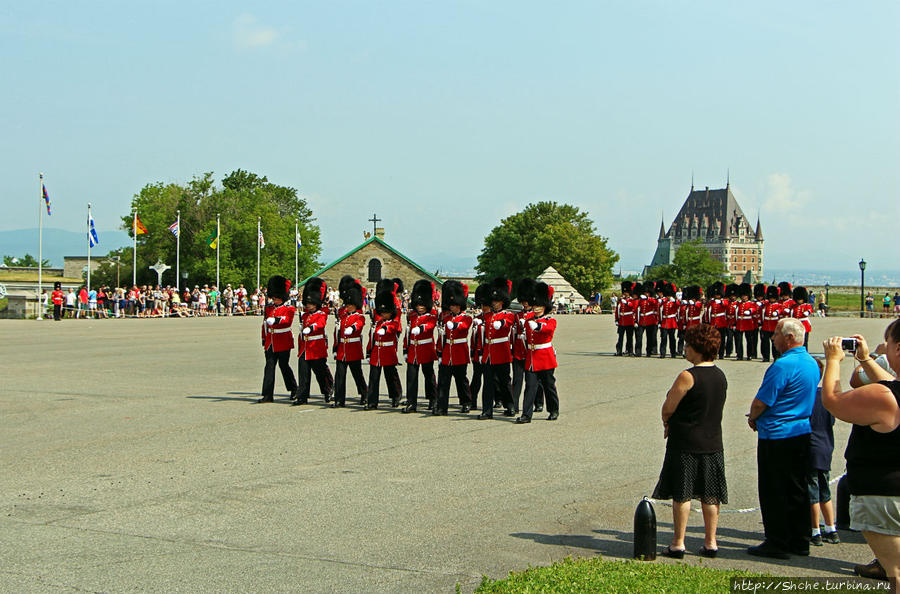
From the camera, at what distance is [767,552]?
248 inches

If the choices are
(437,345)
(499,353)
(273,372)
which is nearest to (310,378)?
(273,372)

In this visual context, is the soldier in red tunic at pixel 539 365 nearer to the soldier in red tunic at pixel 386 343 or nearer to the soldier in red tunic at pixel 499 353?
the soldier in red tunic at pixel 499 353

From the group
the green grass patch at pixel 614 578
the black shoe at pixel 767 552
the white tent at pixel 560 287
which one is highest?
the white tent at pixel 560 287

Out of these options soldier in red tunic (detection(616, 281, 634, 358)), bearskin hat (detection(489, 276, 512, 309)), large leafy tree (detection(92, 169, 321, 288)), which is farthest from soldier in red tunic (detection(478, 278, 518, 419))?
large leafy tree (detection(92, 169, 321, 288))

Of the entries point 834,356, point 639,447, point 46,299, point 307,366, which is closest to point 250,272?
point 46,299

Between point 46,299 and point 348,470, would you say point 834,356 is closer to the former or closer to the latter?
point 348,470

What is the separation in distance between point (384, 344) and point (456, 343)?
1.20 meters

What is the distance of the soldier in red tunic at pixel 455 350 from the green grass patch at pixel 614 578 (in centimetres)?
713

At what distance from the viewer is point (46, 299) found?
43.5 m

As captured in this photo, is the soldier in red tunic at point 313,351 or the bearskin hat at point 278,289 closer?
the soldier in red tunic at point 313,351

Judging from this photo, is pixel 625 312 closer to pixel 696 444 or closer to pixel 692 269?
pixel 696 444

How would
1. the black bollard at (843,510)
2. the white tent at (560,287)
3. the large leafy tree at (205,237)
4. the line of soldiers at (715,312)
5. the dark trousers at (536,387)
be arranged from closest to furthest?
the black bollard at (843,510)
the dark trousers at (536,387)
the line of soldiers at (715,312)
the white tent at (560,287)
the large leafy tree at (205,237)

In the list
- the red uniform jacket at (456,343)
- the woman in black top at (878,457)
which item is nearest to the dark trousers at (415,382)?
the red uniform jacket at (456,343)

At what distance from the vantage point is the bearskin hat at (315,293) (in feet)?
47.1
